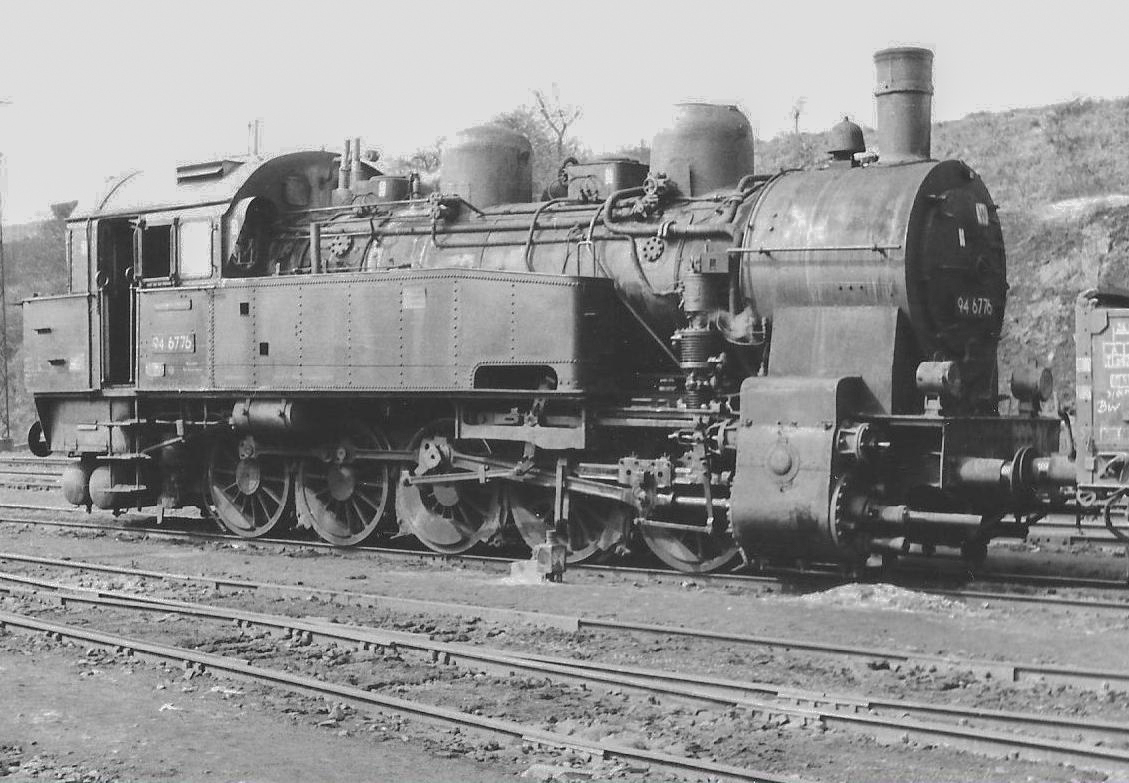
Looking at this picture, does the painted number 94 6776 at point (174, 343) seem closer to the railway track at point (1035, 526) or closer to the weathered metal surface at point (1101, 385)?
the railway track at point (1035, 526)

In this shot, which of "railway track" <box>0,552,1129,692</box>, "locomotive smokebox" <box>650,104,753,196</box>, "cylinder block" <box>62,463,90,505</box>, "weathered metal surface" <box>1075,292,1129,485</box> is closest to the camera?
"railway track" <box>0,552,1129,692</box>

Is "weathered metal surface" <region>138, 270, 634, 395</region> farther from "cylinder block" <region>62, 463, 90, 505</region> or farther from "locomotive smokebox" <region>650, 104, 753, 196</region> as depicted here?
"cylinder block" <region>62, 463, 90, 505</region>

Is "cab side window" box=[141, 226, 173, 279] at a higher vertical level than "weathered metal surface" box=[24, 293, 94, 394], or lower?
higher

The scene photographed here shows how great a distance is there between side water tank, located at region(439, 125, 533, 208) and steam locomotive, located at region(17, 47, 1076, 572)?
0.02 m

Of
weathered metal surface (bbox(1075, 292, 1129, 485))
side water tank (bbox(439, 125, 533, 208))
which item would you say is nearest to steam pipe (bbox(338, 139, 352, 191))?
side water tank (bbox(439, 125, 533, 208))

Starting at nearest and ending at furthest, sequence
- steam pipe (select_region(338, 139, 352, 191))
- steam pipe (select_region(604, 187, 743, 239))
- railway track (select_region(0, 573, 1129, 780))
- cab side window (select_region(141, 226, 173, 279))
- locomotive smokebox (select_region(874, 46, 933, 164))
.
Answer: railway track (select_region(0, 573, 1129, 780))
locomotive smokebox (select_region(874, 46, 933, 164))
steam pipe (select_region(604, 187, 743, 239))
cab side window (select_region(141, 226, 173, 279))
steam pipe (select_region(338, 139, 352, 191))

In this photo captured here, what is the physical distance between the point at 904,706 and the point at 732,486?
11.7ft

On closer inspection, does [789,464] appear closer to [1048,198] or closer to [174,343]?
[174,343]

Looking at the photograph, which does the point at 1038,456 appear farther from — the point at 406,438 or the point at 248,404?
the point at 248,404

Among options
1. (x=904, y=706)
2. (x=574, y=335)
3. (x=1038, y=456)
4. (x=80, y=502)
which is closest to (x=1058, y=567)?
(x=1038, y=456)

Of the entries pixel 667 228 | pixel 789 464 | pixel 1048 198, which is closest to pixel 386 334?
pixel 667 228

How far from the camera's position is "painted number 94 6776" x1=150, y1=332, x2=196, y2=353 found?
1328 cm

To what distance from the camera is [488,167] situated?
12.8 meters

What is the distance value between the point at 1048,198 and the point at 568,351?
2235cm
